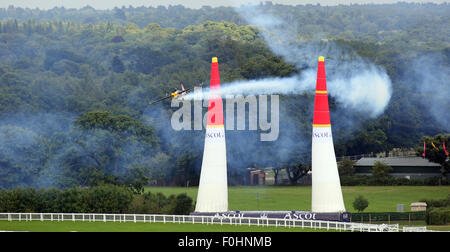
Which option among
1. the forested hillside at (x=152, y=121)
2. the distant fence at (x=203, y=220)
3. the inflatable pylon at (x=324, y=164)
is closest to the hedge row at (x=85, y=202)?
the distant fence at (x=203, y=220)

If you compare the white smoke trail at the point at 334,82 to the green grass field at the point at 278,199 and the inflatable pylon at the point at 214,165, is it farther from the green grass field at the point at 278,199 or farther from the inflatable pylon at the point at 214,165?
the green grass field at the point at 278,199

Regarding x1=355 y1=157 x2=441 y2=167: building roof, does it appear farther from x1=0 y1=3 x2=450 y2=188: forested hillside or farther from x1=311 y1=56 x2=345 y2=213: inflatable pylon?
x1=311 y1=56 x2=345 y2=213: inflatable pylon

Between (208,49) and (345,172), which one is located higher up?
(208,49)

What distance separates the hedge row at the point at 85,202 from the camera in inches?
2776

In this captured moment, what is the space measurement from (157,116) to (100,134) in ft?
91.0

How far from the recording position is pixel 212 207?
6241 centimetres

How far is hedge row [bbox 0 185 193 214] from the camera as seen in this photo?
70.5 meters

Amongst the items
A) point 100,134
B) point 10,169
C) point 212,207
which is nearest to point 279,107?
point 100,134

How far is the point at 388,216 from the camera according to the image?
240ft

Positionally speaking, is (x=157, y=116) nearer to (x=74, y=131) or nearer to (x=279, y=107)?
(x=279, y=107)

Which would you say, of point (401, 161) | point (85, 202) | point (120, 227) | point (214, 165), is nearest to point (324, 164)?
point (214, 165)

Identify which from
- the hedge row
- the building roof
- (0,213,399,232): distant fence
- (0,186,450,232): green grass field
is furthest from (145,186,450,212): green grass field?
(0,213,399,232): distant fence

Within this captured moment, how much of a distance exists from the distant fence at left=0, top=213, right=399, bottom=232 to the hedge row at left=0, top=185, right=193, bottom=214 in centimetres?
342
